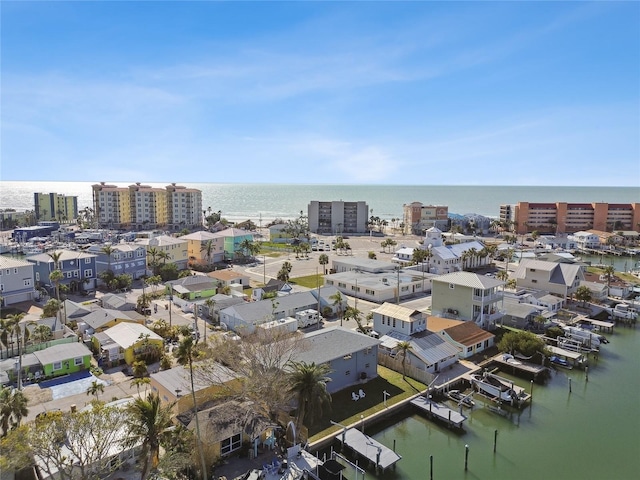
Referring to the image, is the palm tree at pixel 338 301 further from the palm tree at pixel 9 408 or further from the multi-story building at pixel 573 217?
the multi-story building at pixel 573 217

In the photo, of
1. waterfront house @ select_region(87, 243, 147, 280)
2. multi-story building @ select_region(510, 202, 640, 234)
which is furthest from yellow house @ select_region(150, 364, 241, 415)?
multi-story building @ select_region(510, 202, 640, 234)

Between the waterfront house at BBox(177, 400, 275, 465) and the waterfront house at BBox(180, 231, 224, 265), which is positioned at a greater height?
the waterfront house at BBox(180, 231, 224, 265)

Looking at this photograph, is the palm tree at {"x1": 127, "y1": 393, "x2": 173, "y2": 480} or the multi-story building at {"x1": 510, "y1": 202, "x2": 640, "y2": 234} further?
the multi-story building at {"x1": 510, "y1": 202, "x2": 640, "y2": 234}

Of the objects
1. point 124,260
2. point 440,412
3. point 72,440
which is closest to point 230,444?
point 72,440

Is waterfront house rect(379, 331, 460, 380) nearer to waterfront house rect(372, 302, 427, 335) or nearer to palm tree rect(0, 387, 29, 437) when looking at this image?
waterfront house rect(372, 302, 427, 335)

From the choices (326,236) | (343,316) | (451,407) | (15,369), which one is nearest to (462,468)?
(451,407)

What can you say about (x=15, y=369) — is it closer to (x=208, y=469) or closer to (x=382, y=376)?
(x=208, y=469)
